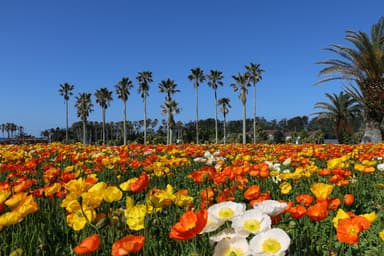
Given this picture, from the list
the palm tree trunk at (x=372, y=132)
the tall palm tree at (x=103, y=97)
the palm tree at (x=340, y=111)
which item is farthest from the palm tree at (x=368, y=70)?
the tall palm tree at (x=103, y=97)

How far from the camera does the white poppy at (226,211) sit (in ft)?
4.90

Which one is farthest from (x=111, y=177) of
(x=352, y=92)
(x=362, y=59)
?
(x=352, y=92)

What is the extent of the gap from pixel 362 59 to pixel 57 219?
17936 millimetres

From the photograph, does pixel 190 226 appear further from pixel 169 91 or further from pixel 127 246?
pixel 169 91

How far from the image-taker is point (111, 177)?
206 inches

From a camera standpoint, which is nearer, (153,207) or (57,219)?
(153,207)

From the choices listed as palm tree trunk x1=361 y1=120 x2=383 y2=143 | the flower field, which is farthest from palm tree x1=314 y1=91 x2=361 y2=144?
the flower field

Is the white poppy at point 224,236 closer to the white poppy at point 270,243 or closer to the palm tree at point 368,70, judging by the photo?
the white poppy at point 270,243

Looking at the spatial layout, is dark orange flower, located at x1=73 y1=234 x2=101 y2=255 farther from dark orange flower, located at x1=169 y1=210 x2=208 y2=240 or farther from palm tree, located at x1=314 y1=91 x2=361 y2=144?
palm tree, located at x1=314 y1=91 x2=361 y2=144

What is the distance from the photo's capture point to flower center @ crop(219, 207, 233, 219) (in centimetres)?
150

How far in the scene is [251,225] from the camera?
1362mm

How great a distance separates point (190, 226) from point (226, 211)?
0.98 feet

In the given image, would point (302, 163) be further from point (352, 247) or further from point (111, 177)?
point (111, 177)

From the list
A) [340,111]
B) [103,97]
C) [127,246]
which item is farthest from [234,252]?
[103,97]
